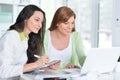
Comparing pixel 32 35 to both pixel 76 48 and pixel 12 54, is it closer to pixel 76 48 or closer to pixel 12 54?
pixel 12 54

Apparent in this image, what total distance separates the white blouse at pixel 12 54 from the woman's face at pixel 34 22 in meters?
0.08

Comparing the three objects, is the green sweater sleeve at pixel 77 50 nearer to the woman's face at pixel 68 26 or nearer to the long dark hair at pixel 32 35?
the woman's face at pixel 68 26

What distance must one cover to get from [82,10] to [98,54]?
245 centimetres

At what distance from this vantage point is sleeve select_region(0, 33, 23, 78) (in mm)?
1576

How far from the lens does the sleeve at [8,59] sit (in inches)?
62.1

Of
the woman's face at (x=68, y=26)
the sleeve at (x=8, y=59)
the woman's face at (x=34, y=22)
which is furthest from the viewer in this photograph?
the woman's face at (x=68, y=26)

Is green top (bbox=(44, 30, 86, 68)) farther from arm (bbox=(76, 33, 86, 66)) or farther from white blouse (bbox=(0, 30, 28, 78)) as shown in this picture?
white blouse (bbox=(0, 30, 28, 78))

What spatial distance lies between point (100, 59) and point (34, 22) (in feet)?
1.79

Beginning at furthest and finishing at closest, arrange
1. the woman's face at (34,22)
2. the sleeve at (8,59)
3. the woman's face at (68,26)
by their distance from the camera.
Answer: the woman's face at (68,26)
the woman's face at (34,22)
the sleeve at (8,59)

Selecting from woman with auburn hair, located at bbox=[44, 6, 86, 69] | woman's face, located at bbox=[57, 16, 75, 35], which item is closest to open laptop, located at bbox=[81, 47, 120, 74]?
woman with auburn hair, located at bbox=[44, 6, 86, 69]

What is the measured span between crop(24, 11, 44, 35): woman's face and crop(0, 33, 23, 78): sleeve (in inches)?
5.8

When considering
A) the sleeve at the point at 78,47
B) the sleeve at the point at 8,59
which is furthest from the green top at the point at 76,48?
the sleeve at the point at 8,59

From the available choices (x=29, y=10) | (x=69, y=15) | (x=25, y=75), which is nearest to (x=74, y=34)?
(x=69, y=15)

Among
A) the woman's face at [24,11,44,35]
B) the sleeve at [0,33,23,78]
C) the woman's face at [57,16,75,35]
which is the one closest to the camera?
the sleeve at [0,33,23,78]
